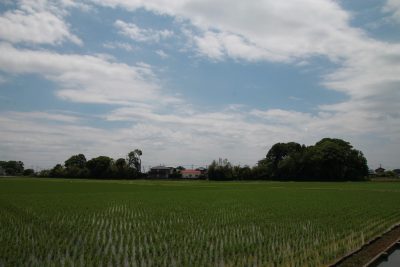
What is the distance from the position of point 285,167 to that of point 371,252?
331 feet

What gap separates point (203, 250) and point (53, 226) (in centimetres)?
831

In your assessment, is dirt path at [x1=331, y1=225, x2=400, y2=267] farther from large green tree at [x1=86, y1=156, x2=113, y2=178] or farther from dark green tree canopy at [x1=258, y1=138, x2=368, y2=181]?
large green tree at [x1=86, y1=156, x2=113, y2=178]

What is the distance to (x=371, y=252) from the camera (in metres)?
12.5

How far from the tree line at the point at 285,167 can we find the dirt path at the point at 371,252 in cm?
9188

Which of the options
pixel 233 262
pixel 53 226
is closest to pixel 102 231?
pixel 53 226

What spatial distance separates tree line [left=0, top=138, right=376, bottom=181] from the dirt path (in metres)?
91.9

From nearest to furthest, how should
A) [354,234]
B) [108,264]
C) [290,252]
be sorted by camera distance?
[108,264] → [290,252] → [354,234]

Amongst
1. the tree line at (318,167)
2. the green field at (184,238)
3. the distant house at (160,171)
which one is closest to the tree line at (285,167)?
the tree line at (318,167)

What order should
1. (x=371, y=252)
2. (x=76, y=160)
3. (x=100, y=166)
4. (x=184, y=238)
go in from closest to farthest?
1. (x=371, y=252)
2. (x=184, y=238)
3. (x=100, y=166)
4. (x=76, y=160)

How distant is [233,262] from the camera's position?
10.4m

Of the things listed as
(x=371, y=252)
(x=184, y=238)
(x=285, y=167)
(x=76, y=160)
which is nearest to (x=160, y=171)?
(x=76, y=160)

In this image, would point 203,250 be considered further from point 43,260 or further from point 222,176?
point 222,176

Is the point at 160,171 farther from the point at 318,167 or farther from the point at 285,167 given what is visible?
the point at 318,167

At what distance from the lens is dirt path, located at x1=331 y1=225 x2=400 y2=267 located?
10.8m
